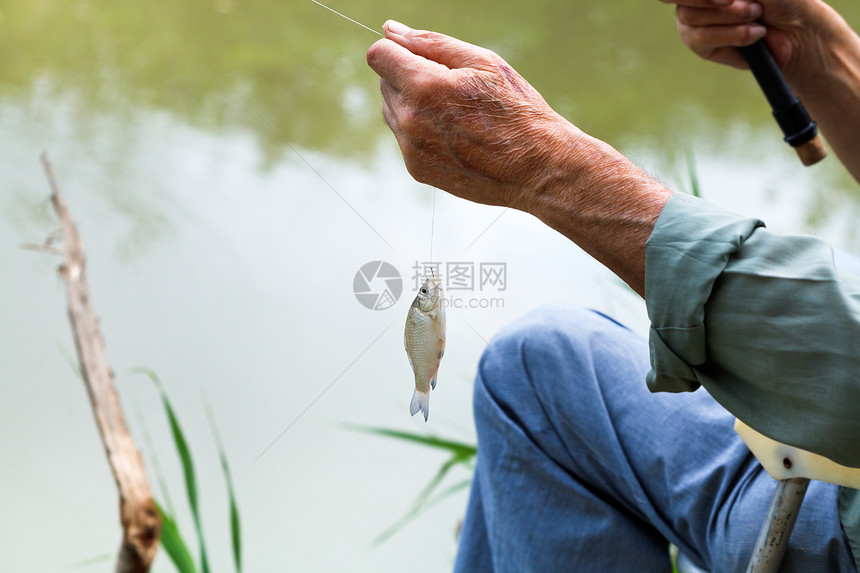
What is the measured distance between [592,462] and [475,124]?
1.26ft

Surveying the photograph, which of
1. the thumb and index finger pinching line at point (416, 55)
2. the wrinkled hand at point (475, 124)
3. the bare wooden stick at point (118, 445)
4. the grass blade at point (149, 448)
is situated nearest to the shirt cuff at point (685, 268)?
the wrinkled hand at point (475, 124)

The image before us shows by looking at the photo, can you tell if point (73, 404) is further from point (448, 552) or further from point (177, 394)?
point (448, 552)

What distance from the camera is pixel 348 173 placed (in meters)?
1.94

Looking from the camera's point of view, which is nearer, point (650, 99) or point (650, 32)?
point (650, 99)

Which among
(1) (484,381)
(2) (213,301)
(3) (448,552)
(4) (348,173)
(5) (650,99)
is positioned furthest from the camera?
(5) (650,99)

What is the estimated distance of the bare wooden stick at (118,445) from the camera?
0.98 metres

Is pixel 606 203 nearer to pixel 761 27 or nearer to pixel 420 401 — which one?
pixel 420 401

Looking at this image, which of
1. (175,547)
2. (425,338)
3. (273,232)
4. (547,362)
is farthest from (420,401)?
(273,232)

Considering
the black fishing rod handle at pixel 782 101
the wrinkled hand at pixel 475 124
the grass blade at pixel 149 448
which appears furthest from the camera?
the grass blade at pixel 149 448

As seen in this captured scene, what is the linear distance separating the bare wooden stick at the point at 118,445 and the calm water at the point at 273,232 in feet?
1.28

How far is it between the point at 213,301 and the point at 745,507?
1.26 meters

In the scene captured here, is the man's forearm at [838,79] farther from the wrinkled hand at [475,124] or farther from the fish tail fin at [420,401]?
the fish tail fin at [420,401]

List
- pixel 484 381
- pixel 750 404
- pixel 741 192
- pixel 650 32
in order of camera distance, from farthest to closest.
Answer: pixel 650 32 → pixel 741 192 → pixel 484 381 → pixel 750 404

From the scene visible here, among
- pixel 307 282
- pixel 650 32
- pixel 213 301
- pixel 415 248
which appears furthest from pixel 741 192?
pixel 213 301
